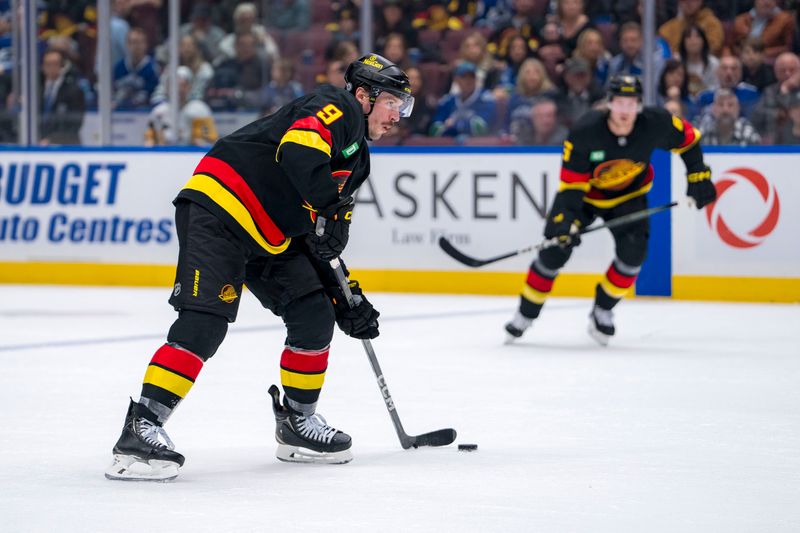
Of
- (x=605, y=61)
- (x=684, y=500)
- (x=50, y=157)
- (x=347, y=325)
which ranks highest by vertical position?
(x=605, y=61)

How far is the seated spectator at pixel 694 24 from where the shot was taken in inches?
330

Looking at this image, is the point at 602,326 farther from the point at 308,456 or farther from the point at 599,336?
the point at 308,456

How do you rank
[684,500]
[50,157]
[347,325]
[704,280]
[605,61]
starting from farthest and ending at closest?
[50,157], [605,61], [704,280], [347,325], [684,500]

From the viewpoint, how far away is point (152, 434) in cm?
325

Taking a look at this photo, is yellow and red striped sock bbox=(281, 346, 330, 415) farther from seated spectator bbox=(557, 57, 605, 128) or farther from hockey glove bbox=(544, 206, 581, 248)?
seated spectator bbox=(557, 57, 605, 128)

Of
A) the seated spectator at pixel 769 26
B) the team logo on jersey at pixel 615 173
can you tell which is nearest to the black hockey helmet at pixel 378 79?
the team logo on jersey at pixel 615 173

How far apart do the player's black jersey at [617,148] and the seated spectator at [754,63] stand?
222 cm

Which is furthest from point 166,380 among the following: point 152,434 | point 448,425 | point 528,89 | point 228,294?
point 528,89

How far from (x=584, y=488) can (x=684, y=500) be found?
244 millimetres

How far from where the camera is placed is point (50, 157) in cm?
930

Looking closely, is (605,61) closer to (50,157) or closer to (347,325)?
(50,157)

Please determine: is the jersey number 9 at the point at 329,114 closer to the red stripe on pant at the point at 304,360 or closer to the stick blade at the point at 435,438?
the red stripe on pant at the point at 304,360

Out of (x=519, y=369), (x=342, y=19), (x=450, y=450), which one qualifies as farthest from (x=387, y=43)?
(x=450, y=450)

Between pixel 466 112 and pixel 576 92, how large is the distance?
73 centimetres
